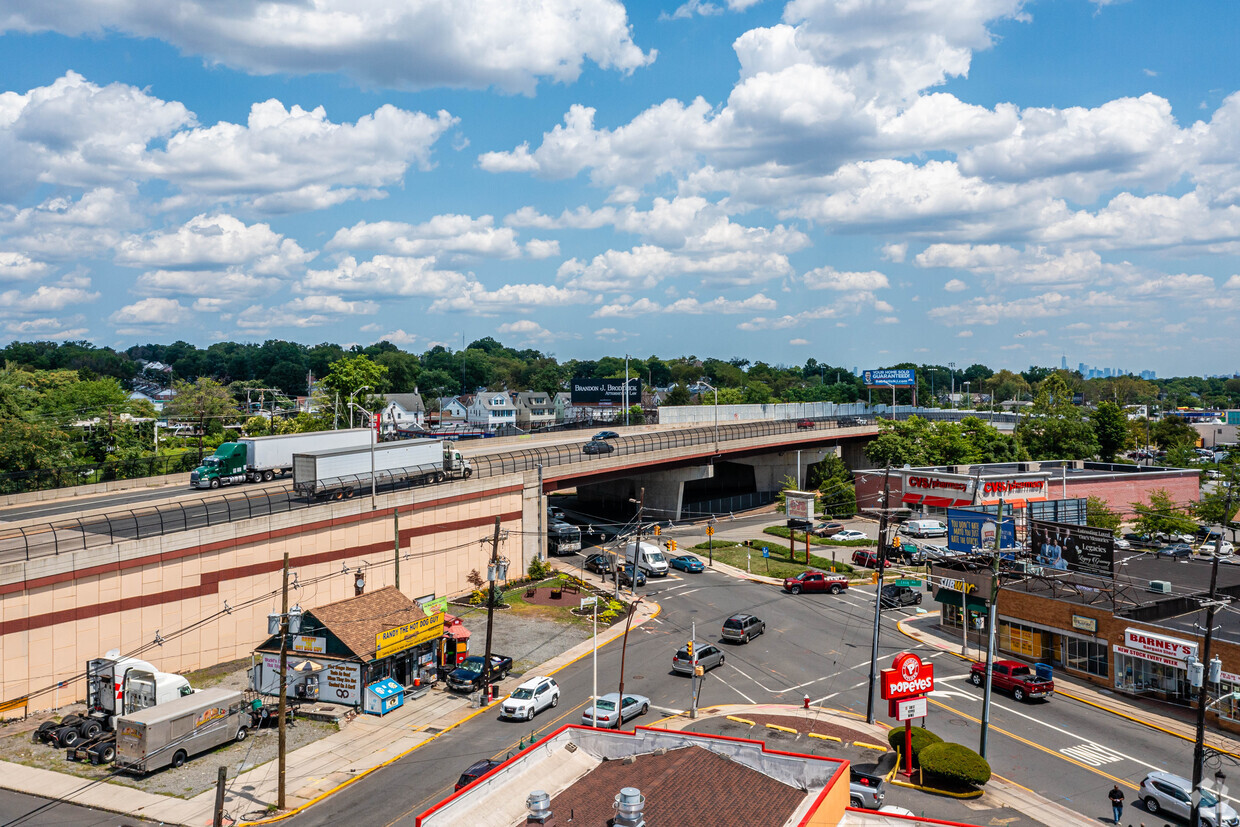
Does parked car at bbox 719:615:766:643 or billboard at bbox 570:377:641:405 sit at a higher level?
billboard at bbox 570:377:641:405

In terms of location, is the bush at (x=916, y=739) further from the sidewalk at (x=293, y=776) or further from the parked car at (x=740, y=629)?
the sidewalk at (x=293, y=776)

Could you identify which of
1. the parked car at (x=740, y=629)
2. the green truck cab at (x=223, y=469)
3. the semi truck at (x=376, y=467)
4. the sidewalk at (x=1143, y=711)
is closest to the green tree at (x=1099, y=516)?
the sidewalk at (x=1143, y=711)

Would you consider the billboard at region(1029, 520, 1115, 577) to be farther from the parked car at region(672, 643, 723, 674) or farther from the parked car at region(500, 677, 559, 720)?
the parked car at region(500, 677, 559, 720)

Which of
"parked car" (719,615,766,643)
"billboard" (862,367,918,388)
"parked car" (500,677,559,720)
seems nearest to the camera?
"parked car" (500,677,559,720)

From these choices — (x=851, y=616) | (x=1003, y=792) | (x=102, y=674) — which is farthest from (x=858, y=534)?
(x=102, y=674)

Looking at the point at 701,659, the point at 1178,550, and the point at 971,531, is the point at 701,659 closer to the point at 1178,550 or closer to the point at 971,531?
the point at 971,531

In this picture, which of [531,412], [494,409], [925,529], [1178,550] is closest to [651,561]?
[925,529]

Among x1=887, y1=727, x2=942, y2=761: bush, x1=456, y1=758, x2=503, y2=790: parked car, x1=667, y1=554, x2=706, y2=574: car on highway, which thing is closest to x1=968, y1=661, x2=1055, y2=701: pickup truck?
x1=887, y1=727, x2=942, y2=761: bush
